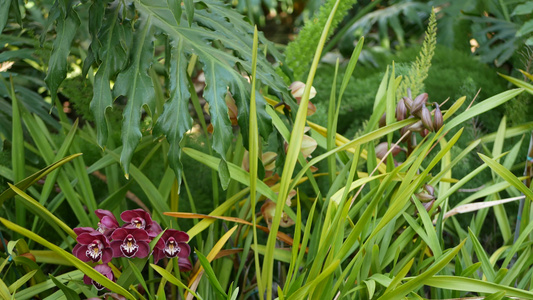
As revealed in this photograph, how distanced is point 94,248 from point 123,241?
5 cm

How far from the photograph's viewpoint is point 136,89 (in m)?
0.83

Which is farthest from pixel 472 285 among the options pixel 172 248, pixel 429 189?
pixel 172 248

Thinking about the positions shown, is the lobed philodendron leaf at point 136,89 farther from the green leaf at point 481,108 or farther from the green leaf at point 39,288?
the green leaf at point 481,108

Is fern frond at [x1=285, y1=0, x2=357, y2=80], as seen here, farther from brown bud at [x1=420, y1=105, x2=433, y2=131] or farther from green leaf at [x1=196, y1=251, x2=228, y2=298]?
green leaf at [x1=196, y1=251, x2=228, y2=298]

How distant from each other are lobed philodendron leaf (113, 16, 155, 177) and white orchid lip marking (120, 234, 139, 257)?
100mm

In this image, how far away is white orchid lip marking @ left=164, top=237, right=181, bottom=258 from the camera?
0.83 m

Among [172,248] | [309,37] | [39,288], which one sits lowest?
[39,288]

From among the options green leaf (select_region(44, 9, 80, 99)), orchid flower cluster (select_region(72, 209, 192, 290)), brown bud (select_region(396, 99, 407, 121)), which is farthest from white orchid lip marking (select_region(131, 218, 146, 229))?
brown bud (select_region(396, 99, 407, 121))

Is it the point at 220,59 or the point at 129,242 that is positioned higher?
the point at 220,59

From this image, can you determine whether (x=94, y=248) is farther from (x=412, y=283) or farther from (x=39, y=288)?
(x=412, y=283)

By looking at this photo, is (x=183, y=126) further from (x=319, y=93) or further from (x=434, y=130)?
(x=319, y=93)

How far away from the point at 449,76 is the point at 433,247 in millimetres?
772

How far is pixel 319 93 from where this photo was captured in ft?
5.32

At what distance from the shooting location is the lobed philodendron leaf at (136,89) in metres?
0.81
